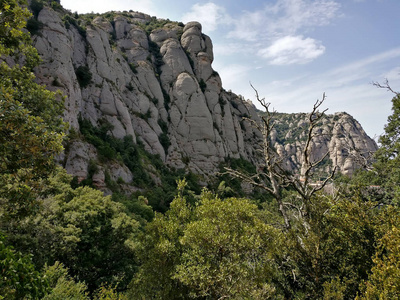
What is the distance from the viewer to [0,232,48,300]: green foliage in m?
4.30

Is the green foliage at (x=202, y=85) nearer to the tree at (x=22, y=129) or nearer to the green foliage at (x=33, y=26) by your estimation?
the green foliage at (x=33, y=26)

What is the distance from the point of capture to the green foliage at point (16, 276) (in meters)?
4.30

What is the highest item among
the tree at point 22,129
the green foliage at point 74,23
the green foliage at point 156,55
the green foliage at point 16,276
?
the green foliage at point 156,55

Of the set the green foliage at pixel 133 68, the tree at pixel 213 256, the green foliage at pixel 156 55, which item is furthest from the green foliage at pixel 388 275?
the green foliage at pixel 156 55

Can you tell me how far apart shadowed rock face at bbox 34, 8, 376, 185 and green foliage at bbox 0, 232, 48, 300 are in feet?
94.7

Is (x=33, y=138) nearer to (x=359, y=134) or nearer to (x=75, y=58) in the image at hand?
(x=75, y=58)

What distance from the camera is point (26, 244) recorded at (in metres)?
14.9

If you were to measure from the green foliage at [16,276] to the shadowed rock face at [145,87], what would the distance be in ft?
94.7

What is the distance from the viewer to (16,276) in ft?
14.1

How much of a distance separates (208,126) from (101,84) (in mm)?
29161

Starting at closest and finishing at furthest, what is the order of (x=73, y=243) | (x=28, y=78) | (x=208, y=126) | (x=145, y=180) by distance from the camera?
(x=28, y=78) < (x=73, y=243) < (x=145, y=180) < (x=208, y=126)

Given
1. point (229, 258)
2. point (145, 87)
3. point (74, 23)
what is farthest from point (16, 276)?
point (145, 87)

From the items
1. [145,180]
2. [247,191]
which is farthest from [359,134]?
[145,180]

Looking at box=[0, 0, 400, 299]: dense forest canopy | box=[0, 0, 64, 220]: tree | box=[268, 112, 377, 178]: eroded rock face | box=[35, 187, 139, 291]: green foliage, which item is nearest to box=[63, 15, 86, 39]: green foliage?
box=[35, 187, 139, 291]: green foliage
